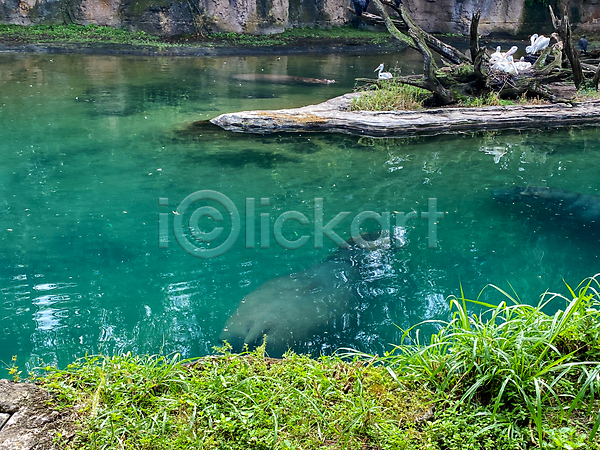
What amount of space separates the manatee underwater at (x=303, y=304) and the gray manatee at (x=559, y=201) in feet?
7.48

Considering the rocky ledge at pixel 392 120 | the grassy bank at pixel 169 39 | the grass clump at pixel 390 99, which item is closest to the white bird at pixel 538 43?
the rocky ledge at pixel 392 120

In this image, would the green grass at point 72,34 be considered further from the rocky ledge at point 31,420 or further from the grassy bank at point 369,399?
the grassy bank at point 369,399

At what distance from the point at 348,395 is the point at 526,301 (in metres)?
2.57

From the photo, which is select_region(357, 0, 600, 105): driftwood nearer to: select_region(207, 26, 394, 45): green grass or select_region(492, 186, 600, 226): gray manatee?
select_region(492, 186, 600, 226): gray manatee

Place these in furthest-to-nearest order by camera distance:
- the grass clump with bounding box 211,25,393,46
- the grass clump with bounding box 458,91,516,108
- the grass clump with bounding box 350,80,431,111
Result: the grass clump with bounding box 211,25,393,46 → the grass clump with bounding box 458,91,516,108 → the grass clump with bounding box 350,80,431,111

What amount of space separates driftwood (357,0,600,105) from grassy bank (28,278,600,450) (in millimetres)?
7462

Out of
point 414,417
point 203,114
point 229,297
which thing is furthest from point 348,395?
point 203,114

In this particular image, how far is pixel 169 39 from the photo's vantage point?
58.4ft

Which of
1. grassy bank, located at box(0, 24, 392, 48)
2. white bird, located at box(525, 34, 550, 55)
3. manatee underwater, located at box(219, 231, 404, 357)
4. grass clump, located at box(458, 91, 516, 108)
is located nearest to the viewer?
manatee underwater, located at box(219, 231, 404, 357)

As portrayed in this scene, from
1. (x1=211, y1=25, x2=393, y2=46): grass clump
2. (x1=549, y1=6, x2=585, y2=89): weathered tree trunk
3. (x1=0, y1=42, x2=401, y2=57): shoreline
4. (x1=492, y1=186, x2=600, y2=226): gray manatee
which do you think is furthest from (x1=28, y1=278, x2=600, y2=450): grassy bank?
(x1=211, y1=25, x2=393, y2=46): grass clump

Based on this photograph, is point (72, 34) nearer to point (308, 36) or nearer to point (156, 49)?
point (156, 49)

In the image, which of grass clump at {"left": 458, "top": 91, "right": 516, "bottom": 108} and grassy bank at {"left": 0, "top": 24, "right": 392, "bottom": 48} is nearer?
grass clump at {"left": 458, "top": 91, "right": 516, "bottom": 108}

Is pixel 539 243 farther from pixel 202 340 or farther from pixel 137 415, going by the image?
pixel 137 415

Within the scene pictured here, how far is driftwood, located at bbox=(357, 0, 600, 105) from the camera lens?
9.58m
